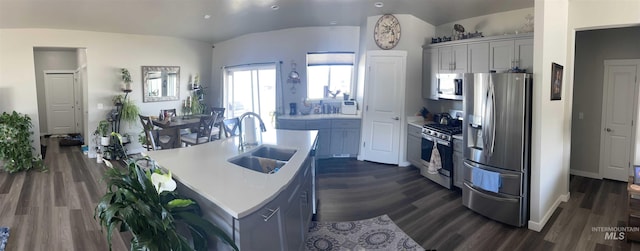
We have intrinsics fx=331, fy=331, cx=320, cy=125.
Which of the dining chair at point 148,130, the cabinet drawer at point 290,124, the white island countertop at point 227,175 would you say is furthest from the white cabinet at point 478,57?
the dining chair at point 148,130

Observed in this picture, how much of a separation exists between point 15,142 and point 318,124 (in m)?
4.33

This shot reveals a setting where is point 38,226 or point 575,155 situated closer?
point 38,226

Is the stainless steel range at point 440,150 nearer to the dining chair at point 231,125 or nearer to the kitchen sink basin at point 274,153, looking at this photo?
the kitchen sink basin at point 274,153

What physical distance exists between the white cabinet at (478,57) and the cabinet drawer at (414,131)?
3.35 ft

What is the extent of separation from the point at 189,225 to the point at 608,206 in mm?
4182

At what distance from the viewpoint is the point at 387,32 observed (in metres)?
4.89

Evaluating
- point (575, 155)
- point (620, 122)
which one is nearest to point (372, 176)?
point (575, 155)

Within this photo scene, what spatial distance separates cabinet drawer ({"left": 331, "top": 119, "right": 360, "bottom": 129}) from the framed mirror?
2833 millimetres

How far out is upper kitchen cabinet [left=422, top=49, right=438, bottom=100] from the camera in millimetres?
4738

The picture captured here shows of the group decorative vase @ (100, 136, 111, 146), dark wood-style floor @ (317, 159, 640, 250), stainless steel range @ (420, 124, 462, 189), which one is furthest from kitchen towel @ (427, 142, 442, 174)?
decorative vase @ (100, 136, 111, 146)

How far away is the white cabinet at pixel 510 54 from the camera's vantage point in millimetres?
3623

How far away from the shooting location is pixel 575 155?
462 centimetres

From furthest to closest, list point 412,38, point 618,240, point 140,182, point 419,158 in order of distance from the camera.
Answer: point 412,38, point 419,158, point 618,240, point 140,182

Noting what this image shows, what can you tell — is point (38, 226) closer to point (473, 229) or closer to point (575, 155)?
point (473, 229)
